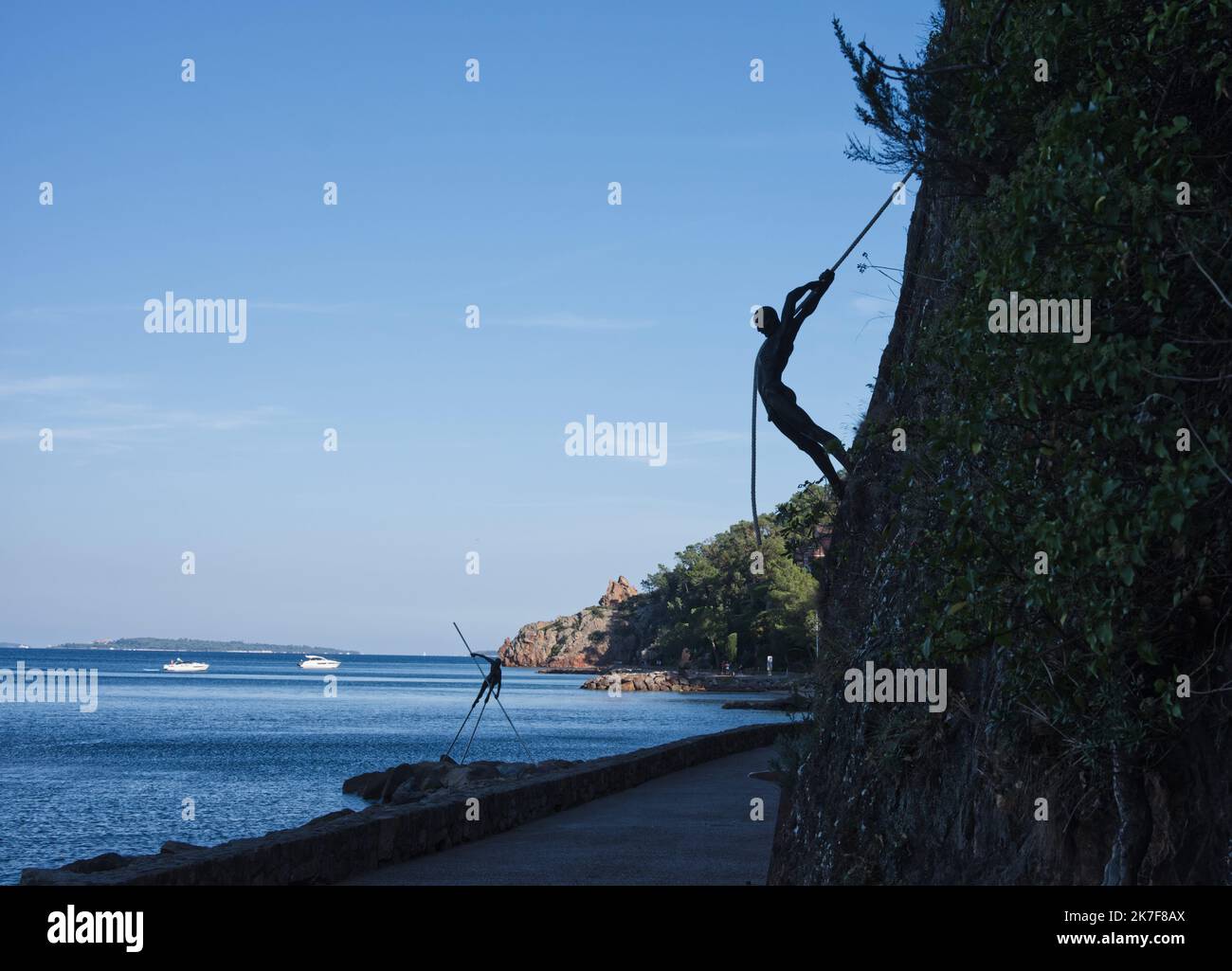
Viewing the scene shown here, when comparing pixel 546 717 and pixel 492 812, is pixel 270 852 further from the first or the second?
pixel 546 717

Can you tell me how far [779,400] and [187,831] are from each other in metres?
28.6

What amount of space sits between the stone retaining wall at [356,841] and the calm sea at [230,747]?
1588 centimetres

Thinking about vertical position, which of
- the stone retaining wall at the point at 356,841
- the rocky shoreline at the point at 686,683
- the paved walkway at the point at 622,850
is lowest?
the rocky shoreline at the point at 686,683

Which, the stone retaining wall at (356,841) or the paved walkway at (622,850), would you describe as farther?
the paved walkway at (622,850)

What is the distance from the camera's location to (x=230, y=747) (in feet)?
219

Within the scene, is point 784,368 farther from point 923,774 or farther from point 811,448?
point 923,774

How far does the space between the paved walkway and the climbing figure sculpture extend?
4.18 meters

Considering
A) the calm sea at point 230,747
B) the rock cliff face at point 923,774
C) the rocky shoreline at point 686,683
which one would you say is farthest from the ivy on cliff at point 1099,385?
Result: the rocky shoreline at point 686,683

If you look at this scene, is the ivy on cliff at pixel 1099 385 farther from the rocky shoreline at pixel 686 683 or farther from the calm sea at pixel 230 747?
the rocky shoreline at pixel 686 683

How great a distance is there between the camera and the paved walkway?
11.7 metres

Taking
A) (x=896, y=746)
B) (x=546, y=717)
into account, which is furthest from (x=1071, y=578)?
(x=546, y=717)

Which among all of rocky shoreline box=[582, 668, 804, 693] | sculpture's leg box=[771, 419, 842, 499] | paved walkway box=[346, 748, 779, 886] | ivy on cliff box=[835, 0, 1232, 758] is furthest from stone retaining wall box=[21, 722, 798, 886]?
rocky shoreline box=[582, 668, 804, 693]

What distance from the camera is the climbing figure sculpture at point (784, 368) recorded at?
11.3m
